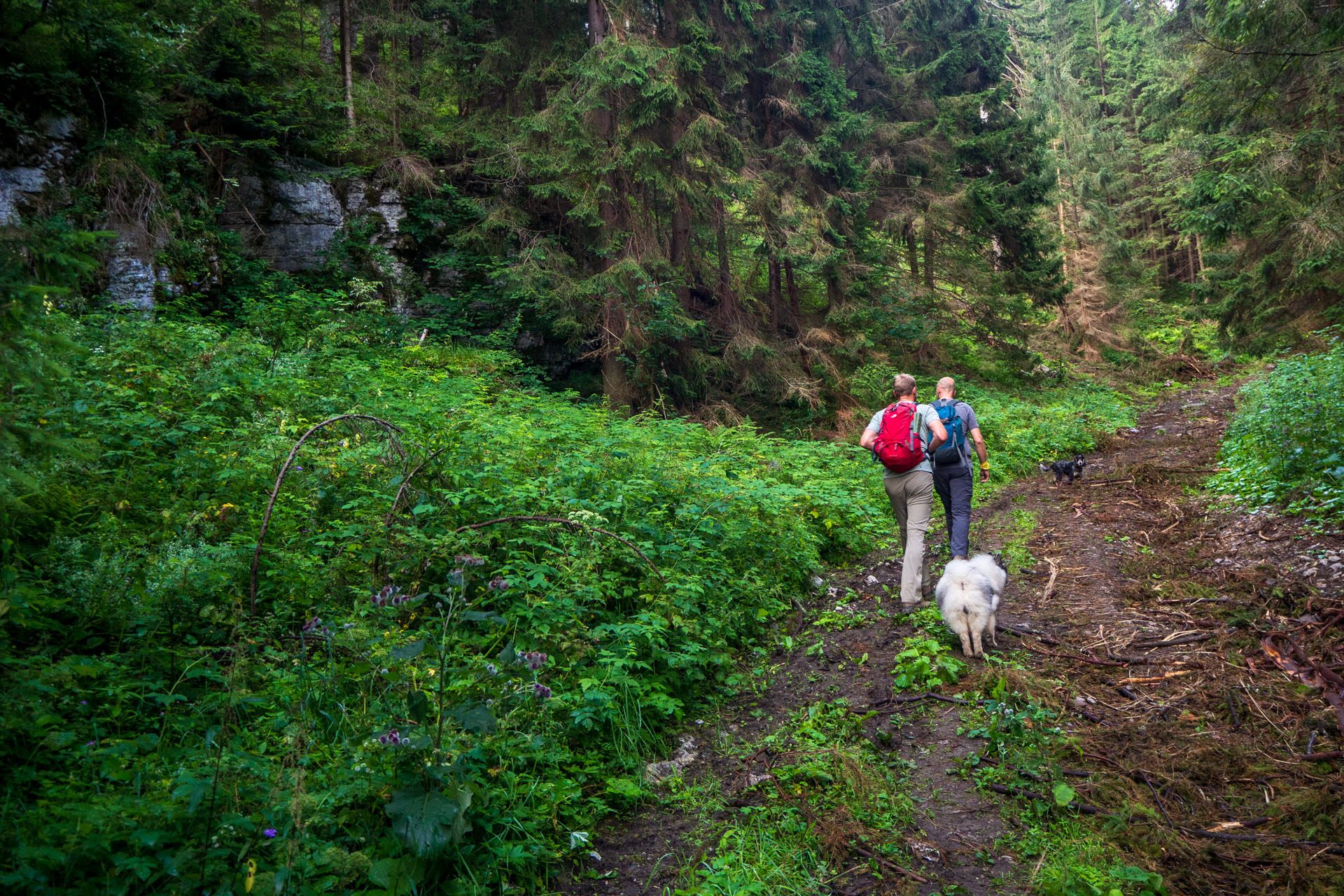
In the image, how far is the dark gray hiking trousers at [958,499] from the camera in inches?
246

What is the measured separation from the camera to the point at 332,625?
374cm

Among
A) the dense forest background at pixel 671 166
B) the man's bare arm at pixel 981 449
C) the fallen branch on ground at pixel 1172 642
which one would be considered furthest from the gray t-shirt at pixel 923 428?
the dense forest background at pixel 671 166

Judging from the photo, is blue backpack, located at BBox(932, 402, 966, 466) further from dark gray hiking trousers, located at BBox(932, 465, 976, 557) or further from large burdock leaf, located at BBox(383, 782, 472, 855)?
large burdock leaf, located at BBox(383, 782, 472, 855)

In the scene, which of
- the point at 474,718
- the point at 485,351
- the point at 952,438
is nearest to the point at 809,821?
the point at 474,718

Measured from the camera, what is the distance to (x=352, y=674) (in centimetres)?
322

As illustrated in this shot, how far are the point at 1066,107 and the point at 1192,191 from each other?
15957 mm

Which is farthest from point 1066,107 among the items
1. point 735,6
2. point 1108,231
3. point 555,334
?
point 555,334

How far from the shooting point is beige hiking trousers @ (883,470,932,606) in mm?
6125

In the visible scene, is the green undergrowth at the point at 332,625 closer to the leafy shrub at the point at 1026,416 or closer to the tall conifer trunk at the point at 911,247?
the leafy shrub at the point at 1026,416

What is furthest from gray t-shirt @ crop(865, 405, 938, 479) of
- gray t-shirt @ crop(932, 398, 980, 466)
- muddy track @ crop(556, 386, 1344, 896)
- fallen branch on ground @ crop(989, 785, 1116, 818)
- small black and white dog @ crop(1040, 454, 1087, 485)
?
small black and white dog @ crop(1040, 454, 1087, 485)

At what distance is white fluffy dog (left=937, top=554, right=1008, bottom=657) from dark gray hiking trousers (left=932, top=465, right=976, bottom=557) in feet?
3.61

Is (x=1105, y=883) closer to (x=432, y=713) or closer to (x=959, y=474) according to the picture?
(x=432, y=713)

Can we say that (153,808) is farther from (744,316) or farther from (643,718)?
(744,316)

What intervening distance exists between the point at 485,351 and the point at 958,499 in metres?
8.35
